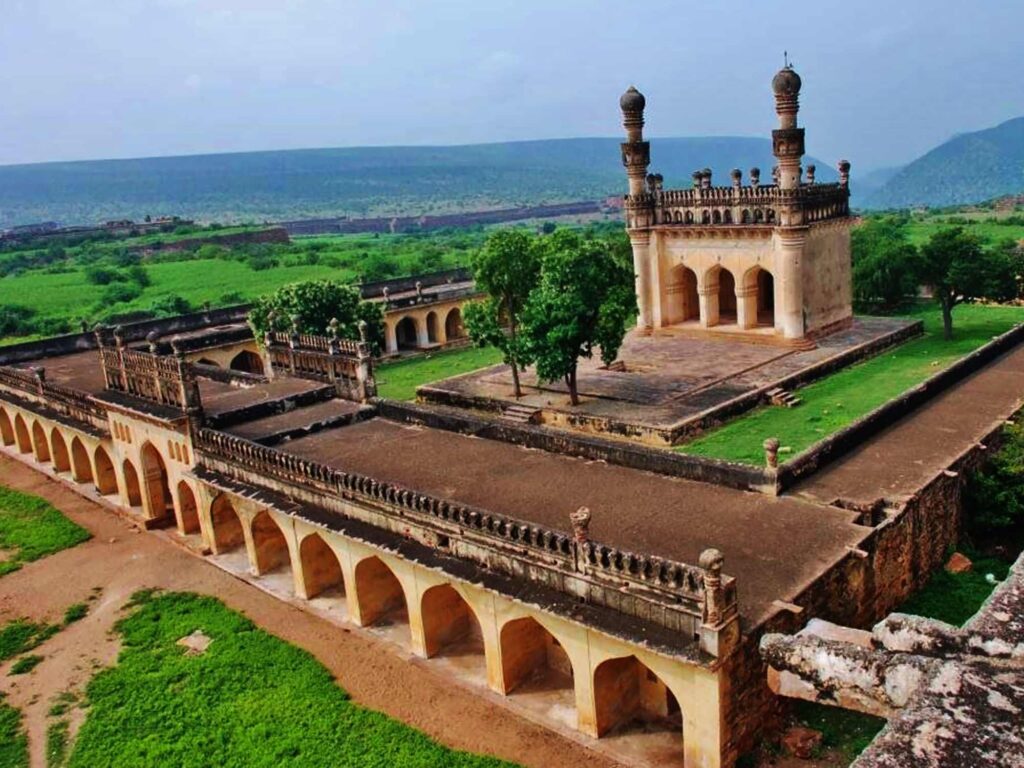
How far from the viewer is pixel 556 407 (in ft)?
95.7

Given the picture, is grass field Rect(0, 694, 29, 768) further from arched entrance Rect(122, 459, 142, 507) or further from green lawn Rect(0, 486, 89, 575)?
arched entrance Rect(122, 459, 142, 507)

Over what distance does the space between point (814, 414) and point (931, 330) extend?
1596 cm

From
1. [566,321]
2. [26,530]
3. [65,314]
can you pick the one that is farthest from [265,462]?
[65,314]

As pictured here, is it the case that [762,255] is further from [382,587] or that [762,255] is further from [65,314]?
[65,314]

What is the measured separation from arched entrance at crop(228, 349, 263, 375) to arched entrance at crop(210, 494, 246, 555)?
21497mm

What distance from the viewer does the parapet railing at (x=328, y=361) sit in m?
23.3

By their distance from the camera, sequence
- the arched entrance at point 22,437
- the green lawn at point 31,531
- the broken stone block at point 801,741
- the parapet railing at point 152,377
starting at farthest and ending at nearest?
the arched entrance at point 22,437, the green lawn at point 31,531, the parapet railing at point 152,377, the broken stone block at point 801,741

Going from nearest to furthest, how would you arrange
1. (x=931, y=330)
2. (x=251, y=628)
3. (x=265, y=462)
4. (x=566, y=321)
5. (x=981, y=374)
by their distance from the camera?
(x=251, y=628)
(x=265, y=462)
(x=981, y=374)
(x=566, y=321)
(x=931, y=330)

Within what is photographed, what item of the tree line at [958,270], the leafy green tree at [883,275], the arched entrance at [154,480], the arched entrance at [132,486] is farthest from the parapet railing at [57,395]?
the leafy green tree at [883,275]

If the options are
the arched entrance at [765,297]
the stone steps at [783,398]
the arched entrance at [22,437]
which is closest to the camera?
the stone steps at [783,398]

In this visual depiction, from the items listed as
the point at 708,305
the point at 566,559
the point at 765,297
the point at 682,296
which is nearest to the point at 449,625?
the point at 566,559

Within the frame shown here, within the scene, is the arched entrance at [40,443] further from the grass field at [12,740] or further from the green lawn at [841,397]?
the green lawn at [841,397]

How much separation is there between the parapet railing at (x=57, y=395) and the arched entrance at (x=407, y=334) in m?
19.6

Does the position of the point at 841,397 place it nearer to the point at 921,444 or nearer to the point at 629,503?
the point at 921,444
